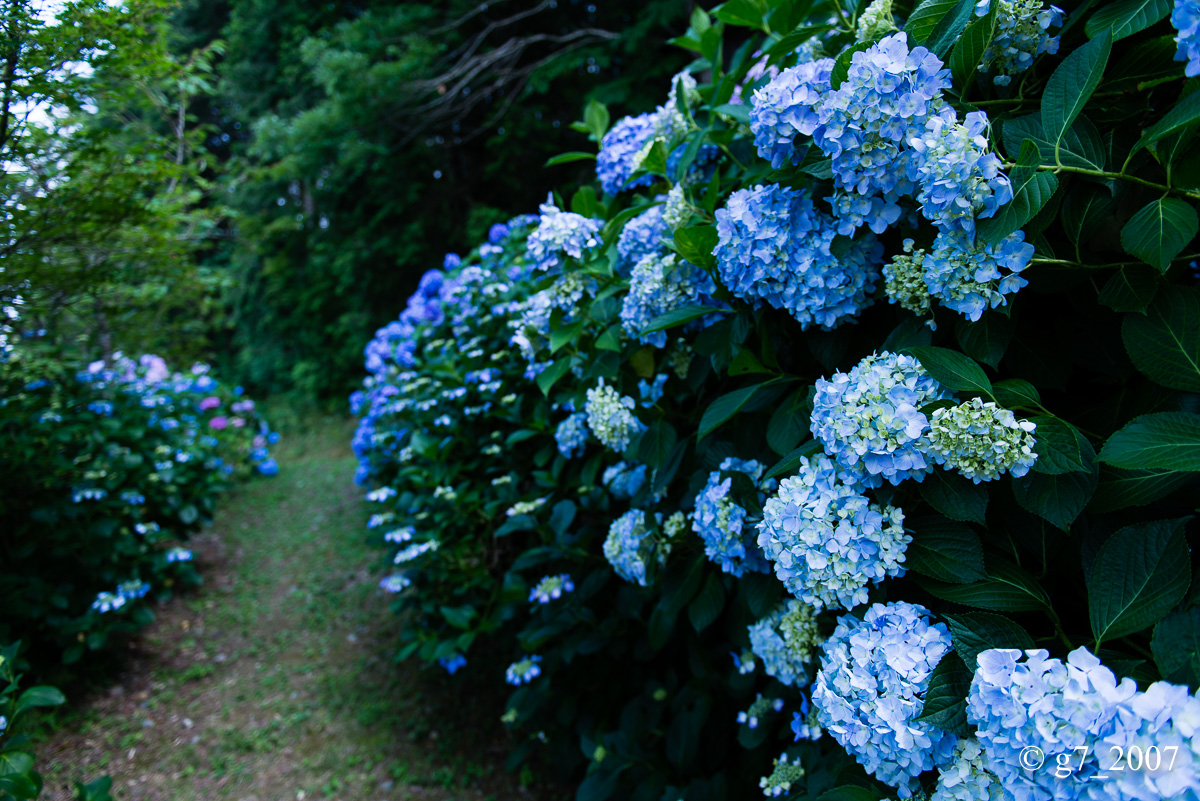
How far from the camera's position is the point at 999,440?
767 mm

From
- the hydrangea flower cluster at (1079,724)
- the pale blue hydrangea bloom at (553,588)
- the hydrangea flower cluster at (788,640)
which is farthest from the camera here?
the pale blue hydrangea bloom at (553,588)

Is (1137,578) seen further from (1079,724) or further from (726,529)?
(726,529)

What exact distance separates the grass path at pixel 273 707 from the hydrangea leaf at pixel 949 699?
2.01 metres

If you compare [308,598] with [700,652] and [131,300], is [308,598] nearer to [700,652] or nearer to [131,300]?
[131,300]

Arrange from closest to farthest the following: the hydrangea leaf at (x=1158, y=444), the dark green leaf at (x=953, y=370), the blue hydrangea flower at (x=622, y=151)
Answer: the hydrangea leaf at (x=1158, y=444), the dark green leaf at (x=953, y=370), the blue hydrangea flower at (x=622, y=151)

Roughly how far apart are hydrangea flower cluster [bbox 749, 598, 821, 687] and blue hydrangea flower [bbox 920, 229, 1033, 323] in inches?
23.0

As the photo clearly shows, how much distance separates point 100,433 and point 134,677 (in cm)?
131

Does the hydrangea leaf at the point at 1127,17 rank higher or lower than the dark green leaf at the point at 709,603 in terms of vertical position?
higher

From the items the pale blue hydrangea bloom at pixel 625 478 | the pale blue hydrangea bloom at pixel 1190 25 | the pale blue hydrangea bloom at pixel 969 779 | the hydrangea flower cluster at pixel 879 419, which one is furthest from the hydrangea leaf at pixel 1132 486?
the pale blue hydrangea bloom at pixel 625 478

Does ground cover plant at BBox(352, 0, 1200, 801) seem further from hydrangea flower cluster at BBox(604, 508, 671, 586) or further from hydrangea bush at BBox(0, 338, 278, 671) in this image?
hydrangea bush at BBox(0, 338, 278, 671)

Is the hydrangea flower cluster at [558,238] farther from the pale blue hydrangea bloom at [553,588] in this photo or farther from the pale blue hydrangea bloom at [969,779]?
the pale blue hydrangea bloom at [969,779]

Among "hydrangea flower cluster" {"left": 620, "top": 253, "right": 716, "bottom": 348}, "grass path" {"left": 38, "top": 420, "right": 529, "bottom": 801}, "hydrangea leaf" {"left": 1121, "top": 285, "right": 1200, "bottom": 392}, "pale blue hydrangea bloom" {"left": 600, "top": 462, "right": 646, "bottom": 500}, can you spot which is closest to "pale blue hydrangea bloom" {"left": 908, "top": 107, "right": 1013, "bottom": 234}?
"hydrangea leaf" {"left": 1121, "top": 285, "right": 1200, "bottom": 392}

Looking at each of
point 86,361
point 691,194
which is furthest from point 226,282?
point 691,194

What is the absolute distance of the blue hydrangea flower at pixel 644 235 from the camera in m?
1.41
